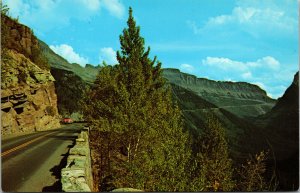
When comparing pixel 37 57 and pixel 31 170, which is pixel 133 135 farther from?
pixel 37 57

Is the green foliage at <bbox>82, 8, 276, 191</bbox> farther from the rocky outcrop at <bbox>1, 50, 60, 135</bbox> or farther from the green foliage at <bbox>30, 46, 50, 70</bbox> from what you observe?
the green foliage at <bbox>30, 46, 50, 70</bbox>

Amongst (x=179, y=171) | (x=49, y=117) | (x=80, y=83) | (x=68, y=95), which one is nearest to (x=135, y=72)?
(x=179, y=171)

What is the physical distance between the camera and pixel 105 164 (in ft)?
95.9

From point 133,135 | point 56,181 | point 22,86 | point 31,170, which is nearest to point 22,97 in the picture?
point 22,86

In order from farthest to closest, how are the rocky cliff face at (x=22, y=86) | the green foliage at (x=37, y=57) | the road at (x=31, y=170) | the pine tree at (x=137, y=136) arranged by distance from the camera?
the green foliage at (x=37, y=57) < the rocky cliff face at (x=22, y=86) < the pine tree at (x=137, y=136) < the road at (x=31, y=170)

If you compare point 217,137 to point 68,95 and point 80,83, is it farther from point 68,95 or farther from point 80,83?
point 80,83

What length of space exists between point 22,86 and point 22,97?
1.88 meters

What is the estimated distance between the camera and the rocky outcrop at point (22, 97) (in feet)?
143

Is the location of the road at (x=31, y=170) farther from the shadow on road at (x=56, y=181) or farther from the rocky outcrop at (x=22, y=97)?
the rocky outcrop at (x=22, y=97)

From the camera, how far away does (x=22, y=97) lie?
49625mm

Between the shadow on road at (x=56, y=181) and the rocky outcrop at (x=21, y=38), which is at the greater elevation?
the rocky outcrop at (x=21, y=38)

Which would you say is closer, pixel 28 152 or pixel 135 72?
pixel 28 152

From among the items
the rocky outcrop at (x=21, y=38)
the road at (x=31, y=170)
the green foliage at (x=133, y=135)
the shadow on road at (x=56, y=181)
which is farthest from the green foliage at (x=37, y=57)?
the shadow on road at (x=56, y=181)

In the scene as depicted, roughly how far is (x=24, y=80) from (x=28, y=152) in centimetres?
3137
